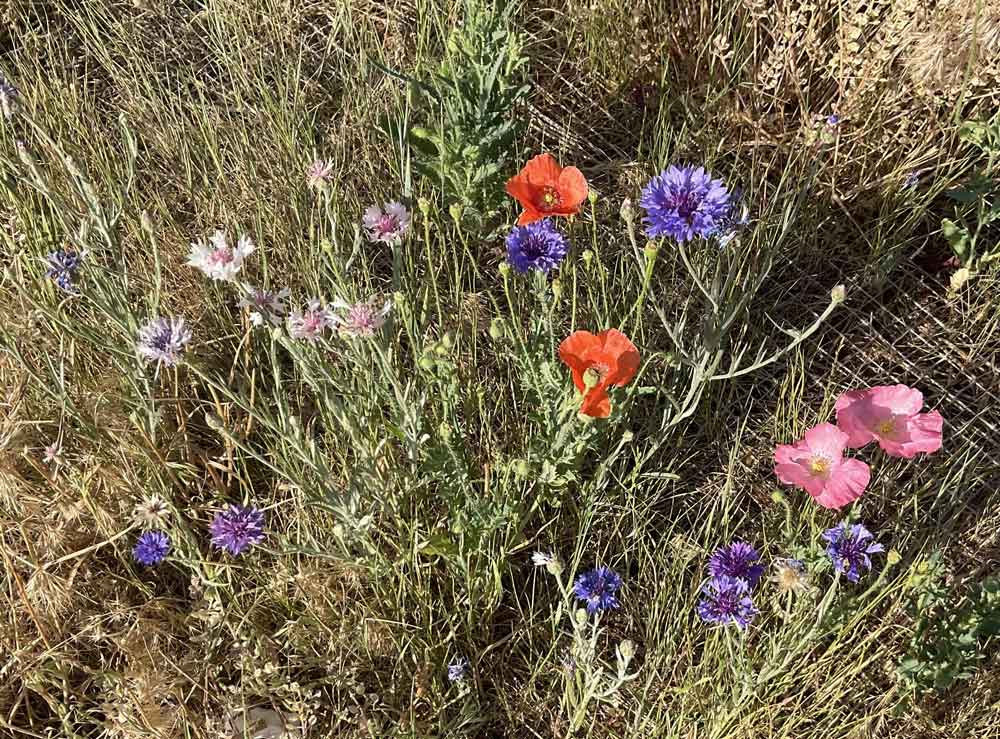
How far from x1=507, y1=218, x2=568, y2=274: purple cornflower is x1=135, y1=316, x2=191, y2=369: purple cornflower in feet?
1.96

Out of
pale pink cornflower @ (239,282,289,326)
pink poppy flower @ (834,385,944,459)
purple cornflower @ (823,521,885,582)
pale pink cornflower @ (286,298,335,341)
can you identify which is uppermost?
pale pink cornflower @ (286,298,335,341)

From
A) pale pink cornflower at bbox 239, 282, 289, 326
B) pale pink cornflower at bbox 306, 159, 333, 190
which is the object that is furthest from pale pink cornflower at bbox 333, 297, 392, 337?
pale pink cornflower at bbox 306, 159, 333, 190

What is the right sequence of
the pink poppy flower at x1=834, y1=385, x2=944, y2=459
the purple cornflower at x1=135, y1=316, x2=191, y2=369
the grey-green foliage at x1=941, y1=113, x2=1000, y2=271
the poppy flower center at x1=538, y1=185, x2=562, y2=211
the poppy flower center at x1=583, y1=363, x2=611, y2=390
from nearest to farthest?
the poppy flower center at x1=583, y1=363, x2=611, y2=390 → the purple cornflower at x1=135, y1=316, x2=191, y2=369 → the pink poppy flower at x1=834, y1=385, x2=944, y2=459 → the poppy flower center at x1=538, y1=185, x2=562, y2=211 → the grey-green foliage at x1=941, y1=113, x2=1000, y2=271

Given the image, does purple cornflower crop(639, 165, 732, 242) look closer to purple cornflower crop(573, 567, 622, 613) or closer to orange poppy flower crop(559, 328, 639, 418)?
orange poppy flower crop(559, 328, 639, 418)

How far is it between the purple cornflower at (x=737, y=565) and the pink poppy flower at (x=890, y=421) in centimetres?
29

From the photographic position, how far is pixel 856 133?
2225 mm

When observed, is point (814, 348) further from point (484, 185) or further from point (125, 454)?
point (125, 454)

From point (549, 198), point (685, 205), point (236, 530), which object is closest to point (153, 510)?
point (236, 530)

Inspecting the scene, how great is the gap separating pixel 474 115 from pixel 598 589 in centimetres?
109

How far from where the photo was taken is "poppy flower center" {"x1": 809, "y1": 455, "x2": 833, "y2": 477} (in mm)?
1550

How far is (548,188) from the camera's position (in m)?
1.74

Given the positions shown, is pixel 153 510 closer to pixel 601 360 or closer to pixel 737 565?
pixel 601 360

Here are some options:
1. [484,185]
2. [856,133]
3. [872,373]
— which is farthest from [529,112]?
[872,373]

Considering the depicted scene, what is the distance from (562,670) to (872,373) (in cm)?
106
